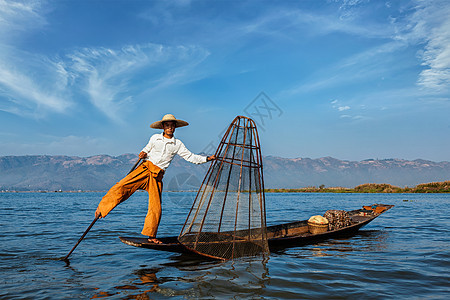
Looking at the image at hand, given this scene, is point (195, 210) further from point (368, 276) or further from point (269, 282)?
point (368, 276)

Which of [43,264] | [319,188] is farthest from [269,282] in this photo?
[319,188]

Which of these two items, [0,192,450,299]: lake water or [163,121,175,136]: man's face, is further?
[163,121,175,136]: man's face

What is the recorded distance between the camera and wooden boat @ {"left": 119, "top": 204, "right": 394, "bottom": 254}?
5332 mm

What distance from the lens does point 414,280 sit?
15.5ft

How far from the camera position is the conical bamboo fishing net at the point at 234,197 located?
5.80 meters

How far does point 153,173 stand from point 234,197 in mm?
1659

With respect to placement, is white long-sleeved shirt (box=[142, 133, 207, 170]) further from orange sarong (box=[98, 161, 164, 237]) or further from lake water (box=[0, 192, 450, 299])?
lake water (box=[0, 192, 450, 299])

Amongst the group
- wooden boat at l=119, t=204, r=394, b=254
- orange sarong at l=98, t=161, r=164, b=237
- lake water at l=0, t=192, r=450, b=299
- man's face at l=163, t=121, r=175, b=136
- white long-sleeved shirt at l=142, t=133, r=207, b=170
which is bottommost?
lake water at l=0, t=192, r=450, b=299

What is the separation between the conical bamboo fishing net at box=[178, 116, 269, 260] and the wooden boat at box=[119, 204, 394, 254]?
0.38m

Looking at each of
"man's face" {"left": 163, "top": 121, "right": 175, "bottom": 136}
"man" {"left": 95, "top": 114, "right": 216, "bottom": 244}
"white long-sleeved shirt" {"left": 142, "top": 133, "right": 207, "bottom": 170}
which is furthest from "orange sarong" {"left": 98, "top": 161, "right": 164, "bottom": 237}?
"man's face" {"left": 163, "top": 121, "right": 175, "bottom": 136}

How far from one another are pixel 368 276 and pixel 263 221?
6.57 feet

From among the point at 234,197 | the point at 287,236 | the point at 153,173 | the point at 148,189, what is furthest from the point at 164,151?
the point at 287,236

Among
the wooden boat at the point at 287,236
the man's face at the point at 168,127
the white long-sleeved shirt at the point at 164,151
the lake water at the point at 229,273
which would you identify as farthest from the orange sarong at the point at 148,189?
the lake water at the point at 229,273

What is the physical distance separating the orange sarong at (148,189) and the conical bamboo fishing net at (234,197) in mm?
684
